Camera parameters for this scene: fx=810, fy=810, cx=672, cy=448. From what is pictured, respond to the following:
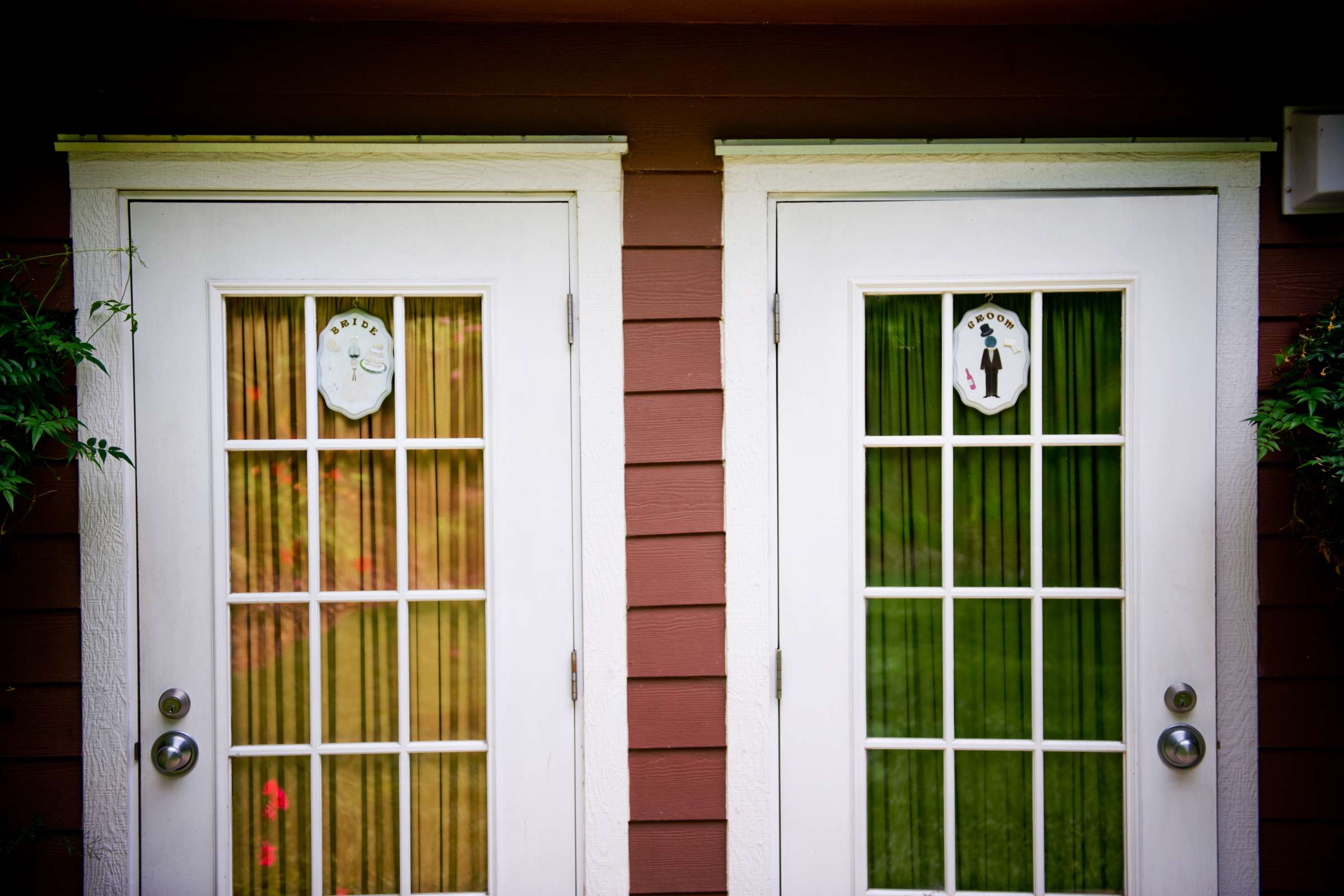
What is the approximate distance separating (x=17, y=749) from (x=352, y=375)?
1.17 metres

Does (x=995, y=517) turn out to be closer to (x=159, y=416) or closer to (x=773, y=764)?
Result: (x=773, y=764)

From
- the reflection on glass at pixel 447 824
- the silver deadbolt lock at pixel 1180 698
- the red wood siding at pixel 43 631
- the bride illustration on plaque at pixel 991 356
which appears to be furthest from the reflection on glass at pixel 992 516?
the red wood siding at pixel 43 631

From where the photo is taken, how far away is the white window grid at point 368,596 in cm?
193

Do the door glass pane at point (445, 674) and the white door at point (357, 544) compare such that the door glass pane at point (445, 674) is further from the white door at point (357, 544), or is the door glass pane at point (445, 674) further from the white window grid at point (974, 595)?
the white window grid at point (974, 595)

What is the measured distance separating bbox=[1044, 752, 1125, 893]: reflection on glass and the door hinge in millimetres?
1159

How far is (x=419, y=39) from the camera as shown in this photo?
6.36ft

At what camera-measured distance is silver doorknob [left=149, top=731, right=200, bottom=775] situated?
189cm

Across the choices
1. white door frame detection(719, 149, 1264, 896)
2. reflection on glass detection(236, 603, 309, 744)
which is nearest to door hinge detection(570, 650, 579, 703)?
white door frame detection(719, 149, 1264, 896)

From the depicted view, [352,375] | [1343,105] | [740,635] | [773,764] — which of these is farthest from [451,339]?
[1343,105]

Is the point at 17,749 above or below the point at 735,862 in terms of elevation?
above

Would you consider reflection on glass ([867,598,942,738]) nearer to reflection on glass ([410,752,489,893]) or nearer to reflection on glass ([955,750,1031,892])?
reflection on glass ([955,750,1031,892])

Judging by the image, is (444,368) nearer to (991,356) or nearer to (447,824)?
(447,824)

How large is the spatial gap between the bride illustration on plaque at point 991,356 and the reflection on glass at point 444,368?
1.16m

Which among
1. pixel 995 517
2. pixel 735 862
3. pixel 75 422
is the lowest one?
pixel 735 862
